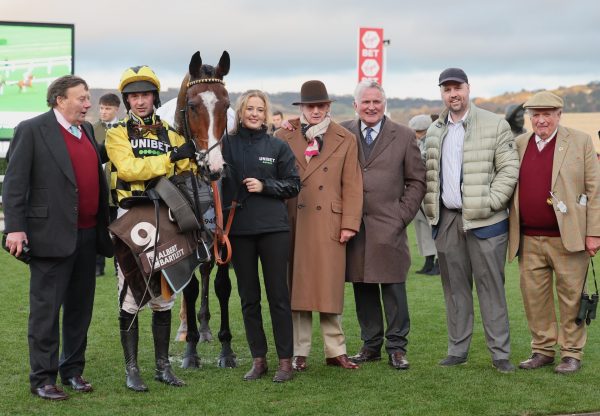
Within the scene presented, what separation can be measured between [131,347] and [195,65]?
5.95 feet

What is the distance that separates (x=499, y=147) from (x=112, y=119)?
507cm

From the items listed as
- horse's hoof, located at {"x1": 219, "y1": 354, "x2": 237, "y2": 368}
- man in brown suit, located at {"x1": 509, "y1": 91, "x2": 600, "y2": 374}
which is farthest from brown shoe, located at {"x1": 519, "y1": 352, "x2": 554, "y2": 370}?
horse's hoof, located at {"x1": 219, "y1": 354, "x2": 237, "y2": 368}

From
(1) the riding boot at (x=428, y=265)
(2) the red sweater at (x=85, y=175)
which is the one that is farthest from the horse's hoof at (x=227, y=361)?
(1) the riding boot at (x=428, y=265)

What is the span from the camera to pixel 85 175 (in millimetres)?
5512

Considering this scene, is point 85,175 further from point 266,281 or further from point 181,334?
point 181,334

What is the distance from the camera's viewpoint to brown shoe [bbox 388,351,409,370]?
20.8 ft

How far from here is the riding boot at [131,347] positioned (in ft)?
18.6

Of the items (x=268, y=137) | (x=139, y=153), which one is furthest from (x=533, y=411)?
(x=139, y=153)

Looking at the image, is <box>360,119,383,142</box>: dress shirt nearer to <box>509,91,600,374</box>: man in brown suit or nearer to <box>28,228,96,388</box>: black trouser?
<box>509,91,600,374</box>: man in brown suit

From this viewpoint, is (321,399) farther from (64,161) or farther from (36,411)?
(64,161)

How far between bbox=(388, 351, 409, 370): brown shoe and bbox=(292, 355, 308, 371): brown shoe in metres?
0.62

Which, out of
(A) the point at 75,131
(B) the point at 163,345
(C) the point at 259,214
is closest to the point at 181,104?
(A) the point at 75,131

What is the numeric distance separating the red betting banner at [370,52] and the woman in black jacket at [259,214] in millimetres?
16779

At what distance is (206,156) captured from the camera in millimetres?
5465
